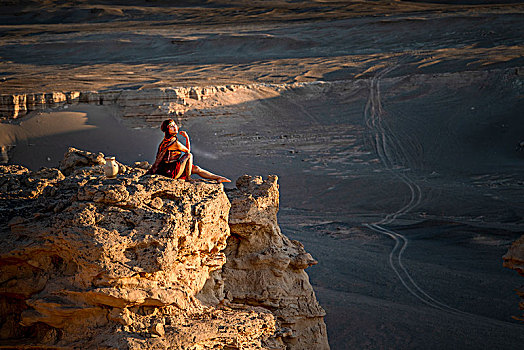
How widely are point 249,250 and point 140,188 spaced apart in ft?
6.34

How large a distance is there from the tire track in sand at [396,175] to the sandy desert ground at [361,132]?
66 mm

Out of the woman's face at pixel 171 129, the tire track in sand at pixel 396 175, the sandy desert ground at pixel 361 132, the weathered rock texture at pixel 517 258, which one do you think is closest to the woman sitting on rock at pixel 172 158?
the woman's face at pixel 171 129

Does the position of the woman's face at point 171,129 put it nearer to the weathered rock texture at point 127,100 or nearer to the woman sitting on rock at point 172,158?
the woman sitting on rock at point 172,158

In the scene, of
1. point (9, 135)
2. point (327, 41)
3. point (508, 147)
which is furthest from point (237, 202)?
point (327, 41)

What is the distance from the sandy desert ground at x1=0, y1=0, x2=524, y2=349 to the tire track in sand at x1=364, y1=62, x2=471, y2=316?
66mm

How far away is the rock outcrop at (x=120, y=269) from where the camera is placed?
12.4 feet

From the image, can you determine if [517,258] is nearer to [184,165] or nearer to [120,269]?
[184,165]

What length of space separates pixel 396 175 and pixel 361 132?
4.32 metres

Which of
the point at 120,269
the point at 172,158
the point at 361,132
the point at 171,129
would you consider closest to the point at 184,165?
the point at 172,158

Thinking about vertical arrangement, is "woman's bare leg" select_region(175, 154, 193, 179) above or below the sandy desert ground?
above

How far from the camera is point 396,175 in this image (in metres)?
20.3

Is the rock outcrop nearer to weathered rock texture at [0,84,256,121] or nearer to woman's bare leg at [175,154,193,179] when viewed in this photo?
woman's bare leg at [175,154,193,179]

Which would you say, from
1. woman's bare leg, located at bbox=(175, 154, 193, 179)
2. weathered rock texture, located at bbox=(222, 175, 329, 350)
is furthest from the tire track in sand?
woman's bare leg, located at bbox=(175, 154, 193, 179)

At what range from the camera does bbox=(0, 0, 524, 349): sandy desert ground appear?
11.4 meters
